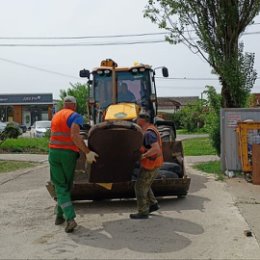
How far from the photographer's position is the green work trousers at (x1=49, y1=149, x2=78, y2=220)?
7.59 m

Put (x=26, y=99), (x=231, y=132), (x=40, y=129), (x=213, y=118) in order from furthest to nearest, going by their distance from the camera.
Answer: (x=26, y=99)
(x=40, y=129)
(x=213, y=118)
(x=231, y=132)

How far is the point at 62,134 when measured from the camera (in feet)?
25.1

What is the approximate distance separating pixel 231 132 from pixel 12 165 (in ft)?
25.6

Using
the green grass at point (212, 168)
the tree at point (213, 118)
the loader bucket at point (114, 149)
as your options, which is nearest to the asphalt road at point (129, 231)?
the loader bucket at point (114, 149)

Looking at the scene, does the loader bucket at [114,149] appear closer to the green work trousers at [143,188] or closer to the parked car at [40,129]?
the green work trousers at [143,188]

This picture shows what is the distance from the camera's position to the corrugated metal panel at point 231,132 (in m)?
13.0

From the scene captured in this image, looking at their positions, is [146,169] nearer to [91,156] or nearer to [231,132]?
[91,156]

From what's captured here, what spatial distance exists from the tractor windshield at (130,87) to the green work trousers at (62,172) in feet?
13.0

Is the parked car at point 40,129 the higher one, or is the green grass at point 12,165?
the parked car at point 40,129

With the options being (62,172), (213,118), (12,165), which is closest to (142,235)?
(62,172)

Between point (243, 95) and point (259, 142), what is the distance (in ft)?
10.8

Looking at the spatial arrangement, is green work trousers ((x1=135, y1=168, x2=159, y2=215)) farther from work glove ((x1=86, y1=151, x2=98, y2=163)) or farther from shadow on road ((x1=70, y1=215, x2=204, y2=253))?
work glove ((x1=86, y1=151, x2=98, y2=163))

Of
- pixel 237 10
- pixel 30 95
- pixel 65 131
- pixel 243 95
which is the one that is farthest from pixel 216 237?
pixel 30 95

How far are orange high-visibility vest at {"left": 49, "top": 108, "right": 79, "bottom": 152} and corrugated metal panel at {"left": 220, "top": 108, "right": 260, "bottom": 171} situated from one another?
20.4 ft
